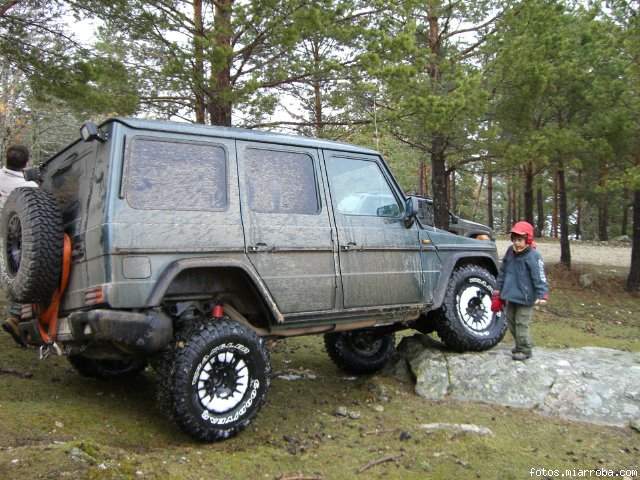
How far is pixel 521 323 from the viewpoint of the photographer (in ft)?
18.0

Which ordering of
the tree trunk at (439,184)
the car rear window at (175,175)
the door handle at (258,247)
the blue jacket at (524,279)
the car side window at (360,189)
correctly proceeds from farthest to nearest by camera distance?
the tree trunk at (439,184), the blue jacket at (524,279), the car side window at (360,189), the door handle at (258,247), the car rear window at (175,175)

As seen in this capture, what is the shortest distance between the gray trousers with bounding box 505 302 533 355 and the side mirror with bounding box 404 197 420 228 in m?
1.35

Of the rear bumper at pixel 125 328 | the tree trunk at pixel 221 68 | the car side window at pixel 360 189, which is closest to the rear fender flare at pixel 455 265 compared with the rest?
the car side window at pixel 360 189

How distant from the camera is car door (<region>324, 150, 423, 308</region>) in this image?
4750mm

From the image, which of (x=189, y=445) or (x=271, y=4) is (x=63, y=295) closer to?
(x=189, y=445)

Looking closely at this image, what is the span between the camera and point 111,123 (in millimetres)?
3799

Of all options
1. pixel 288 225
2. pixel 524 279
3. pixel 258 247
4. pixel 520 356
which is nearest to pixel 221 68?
pixel 288 225

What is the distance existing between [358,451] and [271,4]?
6.00 meters

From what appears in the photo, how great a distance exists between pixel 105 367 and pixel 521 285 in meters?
4.01

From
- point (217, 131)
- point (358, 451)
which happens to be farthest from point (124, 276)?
point (358, 451)

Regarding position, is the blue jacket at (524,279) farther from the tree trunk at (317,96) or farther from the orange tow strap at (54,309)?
the tree trunk at (317,96)

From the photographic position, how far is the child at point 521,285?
5.34 meters

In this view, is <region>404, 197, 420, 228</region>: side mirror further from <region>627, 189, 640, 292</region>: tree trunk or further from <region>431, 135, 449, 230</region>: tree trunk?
<region>627, 189, 640, 292</region>: tree trunk

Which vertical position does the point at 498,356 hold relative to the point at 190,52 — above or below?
below
